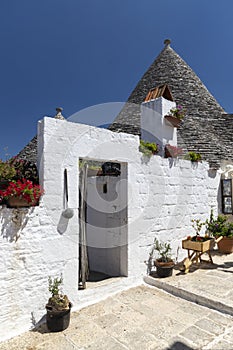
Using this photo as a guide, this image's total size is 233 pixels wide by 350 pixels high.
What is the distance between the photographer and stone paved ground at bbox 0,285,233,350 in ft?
10.1

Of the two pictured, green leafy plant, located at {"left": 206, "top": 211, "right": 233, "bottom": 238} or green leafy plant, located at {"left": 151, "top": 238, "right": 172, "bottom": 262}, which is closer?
green leafy plant, located at {"left": 151, "top": 238, "right": 172, "bottom": 262}

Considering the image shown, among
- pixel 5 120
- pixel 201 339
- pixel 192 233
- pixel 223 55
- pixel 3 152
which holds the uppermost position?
pixel 223 55

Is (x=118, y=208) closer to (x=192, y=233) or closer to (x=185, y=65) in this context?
(x=192, y=233)

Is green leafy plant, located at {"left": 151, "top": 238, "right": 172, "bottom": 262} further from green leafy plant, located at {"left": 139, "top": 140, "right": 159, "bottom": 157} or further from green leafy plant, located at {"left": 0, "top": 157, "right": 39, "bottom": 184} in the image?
green leafy plant, located at {"left": 0, "top": 157, "right": 39, "bottom": 184}

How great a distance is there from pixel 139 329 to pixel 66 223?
205cm

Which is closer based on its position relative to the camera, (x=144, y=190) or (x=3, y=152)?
(x=3, y=152)

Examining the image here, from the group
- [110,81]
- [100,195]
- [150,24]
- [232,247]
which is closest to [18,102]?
[110,81]

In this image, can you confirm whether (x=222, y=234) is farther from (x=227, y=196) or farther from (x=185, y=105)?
(x=185, y=105)

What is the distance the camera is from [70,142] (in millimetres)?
4148

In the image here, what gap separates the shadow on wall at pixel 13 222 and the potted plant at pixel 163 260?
329cm

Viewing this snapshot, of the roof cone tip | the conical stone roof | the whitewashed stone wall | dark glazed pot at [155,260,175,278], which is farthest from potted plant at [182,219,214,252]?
the roof cone tip

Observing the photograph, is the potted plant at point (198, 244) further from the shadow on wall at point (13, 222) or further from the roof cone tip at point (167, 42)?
the roof cone tip at point (167, 42)

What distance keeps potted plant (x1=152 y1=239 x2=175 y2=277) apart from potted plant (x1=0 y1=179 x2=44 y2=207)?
3317 mm

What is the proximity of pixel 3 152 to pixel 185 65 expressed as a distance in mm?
14155
